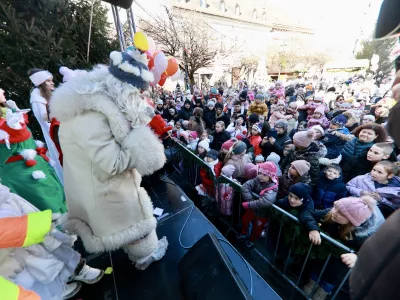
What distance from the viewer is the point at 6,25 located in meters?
3.27

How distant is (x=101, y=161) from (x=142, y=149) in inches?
11.4

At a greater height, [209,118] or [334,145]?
[334,145]

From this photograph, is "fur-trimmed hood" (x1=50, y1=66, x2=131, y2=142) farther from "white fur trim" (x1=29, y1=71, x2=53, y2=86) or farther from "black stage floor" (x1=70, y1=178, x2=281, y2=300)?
"white fur trim" (x1=29, y1=71, x2=53, y2=86)

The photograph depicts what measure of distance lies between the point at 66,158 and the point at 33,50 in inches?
133

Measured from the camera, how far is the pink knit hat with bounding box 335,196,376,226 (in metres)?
1.71

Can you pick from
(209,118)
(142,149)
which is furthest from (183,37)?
(142,149)

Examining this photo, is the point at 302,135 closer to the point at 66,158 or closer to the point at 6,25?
the point at 66,158

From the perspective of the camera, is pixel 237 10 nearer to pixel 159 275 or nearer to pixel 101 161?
pixel 101 161

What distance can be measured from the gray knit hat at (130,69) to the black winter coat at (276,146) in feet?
9.87

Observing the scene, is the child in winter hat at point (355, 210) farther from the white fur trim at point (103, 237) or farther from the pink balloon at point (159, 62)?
the pink balloon at point (159, 62)

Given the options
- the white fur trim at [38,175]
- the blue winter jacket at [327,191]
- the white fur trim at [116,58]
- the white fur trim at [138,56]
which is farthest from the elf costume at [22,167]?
the blue winter jacket at [327,191]

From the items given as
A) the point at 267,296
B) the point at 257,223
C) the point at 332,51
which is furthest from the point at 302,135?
the point at 332,51

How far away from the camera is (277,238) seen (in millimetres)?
2535

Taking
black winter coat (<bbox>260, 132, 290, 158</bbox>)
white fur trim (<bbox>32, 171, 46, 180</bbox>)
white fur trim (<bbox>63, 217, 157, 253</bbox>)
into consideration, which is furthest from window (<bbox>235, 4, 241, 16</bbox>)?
white fur trim (<bbox>63, 217, 157, 253</bbox>)
